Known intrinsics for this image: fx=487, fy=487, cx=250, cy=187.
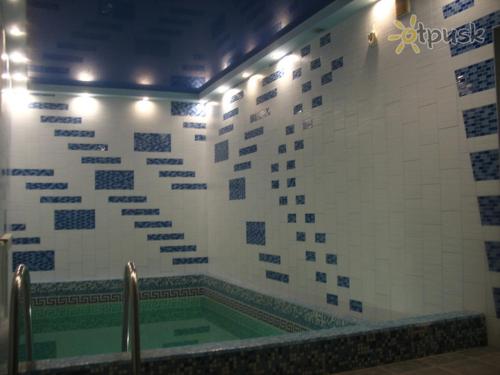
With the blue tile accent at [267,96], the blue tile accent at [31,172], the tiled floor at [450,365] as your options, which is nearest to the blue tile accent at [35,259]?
the blue tile accent at [31,172]

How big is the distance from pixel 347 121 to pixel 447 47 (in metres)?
1.22

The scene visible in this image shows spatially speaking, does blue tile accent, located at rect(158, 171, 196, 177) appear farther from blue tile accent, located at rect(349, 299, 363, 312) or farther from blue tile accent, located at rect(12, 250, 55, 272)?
blue tile accent, located at rect(349, 299, 363, 312)

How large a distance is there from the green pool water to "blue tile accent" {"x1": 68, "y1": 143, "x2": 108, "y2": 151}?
224cm

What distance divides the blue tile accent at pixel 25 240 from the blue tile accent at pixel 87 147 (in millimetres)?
1378

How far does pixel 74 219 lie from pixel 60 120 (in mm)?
1454

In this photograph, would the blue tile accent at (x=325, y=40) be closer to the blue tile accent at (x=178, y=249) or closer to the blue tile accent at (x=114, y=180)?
the blue tile accent at (x=114, y=180)

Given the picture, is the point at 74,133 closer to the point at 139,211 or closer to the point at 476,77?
the point at 139,211

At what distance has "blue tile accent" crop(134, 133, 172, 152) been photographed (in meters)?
7.46

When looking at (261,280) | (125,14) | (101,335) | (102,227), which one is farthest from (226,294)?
(125,14)

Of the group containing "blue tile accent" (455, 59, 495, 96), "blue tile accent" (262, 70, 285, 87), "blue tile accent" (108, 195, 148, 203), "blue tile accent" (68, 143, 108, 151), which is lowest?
"blue tile accent" (108, 195, 148, 203)

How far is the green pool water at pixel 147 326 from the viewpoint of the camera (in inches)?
201

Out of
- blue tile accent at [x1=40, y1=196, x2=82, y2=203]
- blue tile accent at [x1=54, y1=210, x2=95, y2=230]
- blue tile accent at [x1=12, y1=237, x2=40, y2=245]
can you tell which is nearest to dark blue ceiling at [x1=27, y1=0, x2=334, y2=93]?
blue tile accent at [x1=40, y1=196, x2=82, y2=203]

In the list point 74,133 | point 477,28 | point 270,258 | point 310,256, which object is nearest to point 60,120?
point 74,133

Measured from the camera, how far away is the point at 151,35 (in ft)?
16.2
